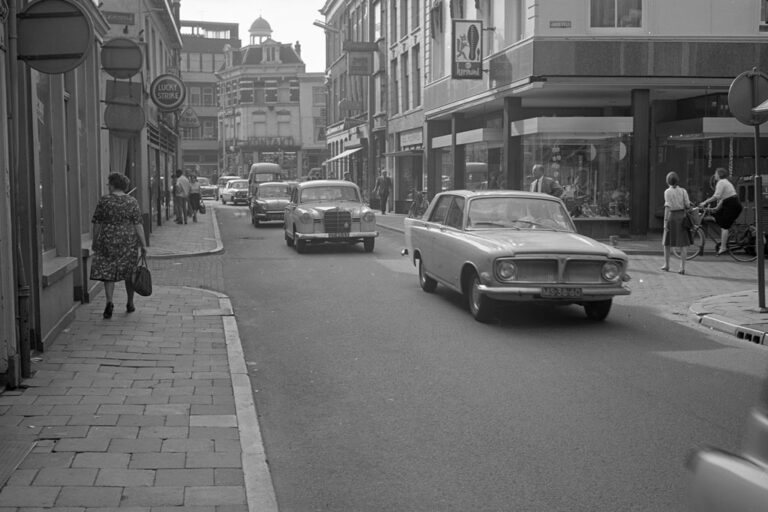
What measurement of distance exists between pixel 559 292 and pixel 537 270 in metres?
0.35

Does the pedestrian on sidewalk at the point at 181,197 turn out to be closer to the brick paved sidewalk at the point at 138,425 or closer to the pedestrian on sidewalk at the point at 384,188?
the pedestrian on sidewalk at the point at 384,188

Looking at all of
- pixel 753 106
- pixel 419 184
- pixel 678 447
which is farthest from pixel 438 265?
pixel 419 184

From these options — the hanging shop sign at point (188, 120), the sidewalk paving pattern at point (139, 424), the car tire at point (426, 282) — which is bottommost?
the sidewalk paving pattern at point (139, 424)

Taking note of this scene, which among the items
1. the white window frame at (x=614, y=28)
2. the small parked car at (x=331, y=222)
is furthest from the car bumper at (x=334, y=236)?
the white window frame at (x=614, y=28)

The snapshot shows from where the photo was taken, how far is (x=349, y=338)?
9.78 meters

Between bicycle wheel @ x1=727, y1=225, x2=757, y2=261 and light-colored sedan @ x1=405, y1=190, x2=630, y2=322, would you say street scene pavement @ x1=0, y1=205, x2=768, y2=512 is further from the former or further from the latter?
bicycle wheel @ x1=727, y1=225, x2=757, y2=261

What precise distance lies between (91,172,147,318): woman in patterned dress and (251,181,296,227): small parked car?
770 inches

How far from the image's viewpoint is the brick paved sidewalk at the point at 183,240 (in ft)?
64.3

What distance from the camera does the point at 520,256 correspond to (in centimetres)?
1027

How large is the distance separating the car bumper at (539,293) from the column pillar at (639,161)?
12.6 m

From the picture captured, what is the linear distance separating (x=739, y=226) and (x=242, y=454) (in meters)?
16.1

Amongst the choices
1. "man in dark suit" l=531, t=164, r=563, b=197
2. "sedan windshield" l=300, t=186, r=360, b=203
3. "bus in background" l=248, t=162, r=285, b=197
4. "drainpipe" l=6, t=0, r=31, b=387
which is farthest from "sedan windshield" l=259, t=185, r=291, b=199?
"drainpipe" l=6, t=0, r=31, b=387

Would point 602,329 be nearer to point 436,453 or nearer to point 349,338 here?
point 349,338

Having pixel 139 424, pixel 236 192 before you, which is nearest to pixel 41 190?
pixel 139 424
